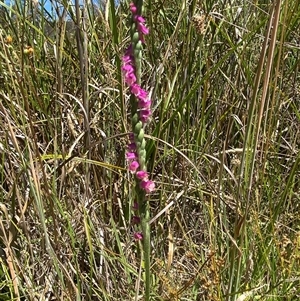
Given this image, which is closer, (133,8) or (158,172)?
(133,8)

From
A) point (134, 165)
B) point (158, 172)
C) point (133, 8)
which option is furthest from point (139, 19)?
point (158, 172)

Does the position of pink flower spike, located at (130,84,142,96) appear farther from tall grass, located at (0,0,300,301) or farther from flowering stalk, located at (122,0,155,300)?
tall grass, located at (0,0,300,301)

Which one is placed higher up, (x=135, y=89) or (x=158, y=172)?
(x=135, y=89)

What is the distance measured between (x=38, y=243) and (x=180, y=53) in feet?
2.13

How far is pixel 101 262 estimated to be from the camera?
1140 millimetres

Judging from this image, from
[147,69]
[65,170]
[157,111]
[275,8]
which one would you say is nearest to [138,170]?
[275,8]

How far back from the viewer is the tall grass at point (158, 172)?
1026mm

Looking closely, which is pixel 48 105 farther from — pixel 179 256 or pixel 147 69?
pixel 179 256

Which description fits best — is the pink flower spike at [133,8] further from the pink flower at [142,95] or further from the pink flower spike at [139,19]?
the pink flower at [142,95]

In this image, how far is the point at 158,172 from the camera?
131cm

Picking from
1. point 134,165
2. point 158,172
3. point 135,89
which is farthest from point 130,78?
point 158,172

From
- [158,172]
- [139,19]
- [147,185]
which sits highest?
[139,19]

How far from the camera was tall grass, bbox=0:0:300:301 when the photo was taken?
1026 mm

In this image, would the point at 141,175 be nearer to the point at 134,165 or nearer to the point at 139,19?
the point at 134,165
